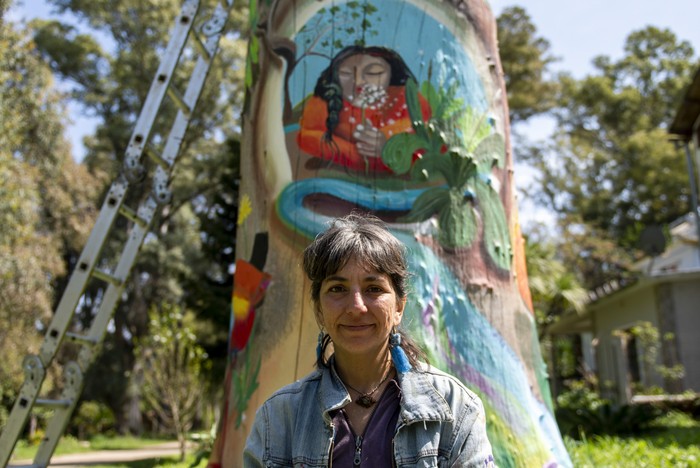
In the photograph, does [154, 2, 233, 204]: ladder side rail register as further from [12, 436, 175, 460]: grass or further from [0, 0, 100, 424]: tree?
[12, 436, 175, 460]: grass

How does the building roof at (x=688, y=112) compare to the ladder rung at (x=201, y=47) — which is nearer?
the ladder rung at (x=201, y=47)

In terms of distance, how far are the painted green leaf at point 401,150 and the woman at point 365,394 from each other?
1.38 meters

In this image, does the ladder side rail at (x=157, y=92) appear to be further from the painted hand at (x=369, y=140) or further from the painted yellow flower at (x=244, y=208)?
the painted hand at (x=369, y=140)

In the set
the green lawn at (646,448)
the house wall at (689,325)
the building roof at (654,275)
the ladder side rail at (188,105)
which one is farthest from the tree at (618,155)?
the ladder side rail at (188,105)

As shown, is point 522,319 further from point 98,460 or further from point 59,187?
point 59,187

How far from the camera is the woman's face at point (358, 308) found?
5.85 feet

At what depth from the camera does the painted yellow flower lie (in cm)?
357

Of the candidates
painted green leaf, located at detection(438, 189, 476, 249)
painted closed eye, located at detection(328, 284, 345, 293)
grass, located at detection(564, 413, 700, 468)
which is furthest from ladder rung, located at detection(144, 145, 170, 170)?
grass, located at detection(564, 413, 700, 468)

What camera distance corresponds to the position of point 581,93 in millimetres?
31953

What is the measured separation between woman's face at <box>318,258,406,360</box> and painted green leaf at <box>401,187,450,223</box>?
140cm

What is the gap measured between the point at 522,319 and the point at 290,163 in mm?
1340

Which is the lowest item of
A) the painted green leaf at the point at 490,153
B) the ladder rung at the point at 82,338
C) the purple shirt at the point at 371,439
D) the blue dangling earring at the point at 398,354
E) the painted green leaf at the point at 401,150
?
the purple shirt at the point at 371,439

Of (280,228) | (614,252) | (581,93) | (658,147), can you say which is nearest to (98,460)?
(280,228)

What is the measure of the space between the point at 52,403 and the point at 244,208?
1.48 metres
